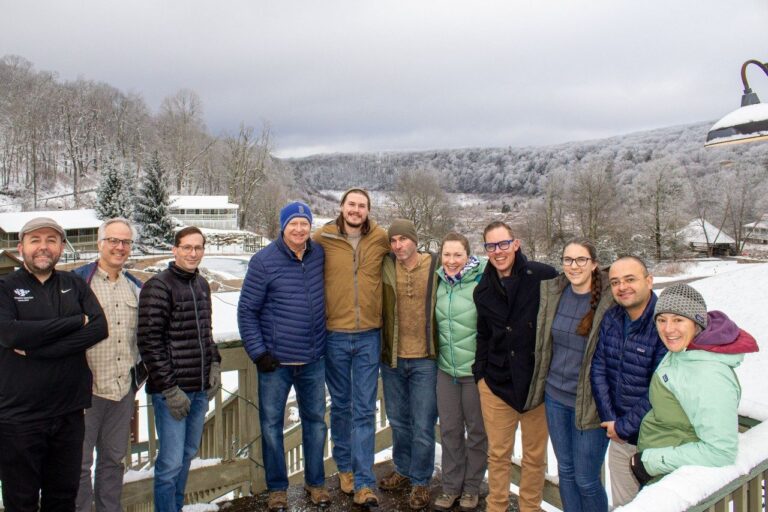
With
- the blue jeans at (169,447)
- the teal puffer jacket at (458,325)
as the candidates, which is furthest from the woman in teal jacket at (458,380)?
the blue jeans at (169,447)

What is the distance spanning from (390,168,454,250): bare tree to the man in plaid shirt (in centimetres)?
3546

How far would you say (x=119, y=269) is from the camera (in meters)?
2.86

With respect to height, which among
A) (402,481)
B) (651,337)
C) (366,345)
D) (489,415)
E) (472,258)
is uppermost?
(472,258)

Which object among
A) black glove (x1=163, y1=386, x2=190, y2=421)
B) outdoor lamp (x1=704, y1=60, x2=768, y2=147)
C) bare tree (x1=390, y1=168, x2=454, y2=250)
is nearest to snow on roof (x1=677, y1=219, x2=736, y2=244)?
bare tree (x1=390, y1=168, x2=454, y2=250)

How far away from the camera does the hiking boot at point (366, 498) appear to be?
3191 millimetres

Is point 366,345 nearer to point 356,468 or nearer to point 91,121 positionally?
point 356,468

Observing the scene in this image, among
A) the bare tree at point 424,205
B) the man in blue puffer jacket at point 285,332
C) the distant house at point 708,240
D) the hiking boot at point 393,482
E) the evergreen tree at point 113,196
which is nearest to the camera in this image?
the man in blue puffer jacket at point 285,332

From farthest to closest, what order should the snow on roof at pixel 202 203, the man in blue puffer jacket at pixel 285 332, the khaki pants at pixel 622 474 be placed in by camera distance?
1. the snow on roof at pixel 202 203
2. the man in blue puffer jacket at pixel 285 332
3. the khaki pants at pixel 622 474

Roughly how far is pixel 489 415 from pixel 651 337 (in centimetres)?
107

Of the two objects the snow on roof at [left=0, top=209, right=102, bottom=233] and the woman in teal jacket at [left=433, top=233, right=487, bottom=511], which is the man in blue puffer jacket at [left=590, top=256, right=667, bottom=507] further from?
the snow on roof at [left=0, top=209, right=102, bottom=233]

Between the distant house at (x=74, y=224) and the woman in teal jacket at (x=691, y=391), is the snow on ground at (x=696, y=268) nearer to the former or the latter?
the woman in teal jacket at (x=691, y=391)

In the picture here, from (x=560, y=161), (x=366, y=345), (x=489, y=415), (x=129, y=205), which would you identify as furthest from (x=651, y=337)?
(x=560, y=161)

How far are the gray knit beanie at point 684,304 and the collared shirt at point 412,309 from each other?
1.44 m

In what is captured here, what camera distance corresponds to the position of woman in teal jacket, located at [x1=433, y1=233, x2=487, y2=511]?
3129mm
